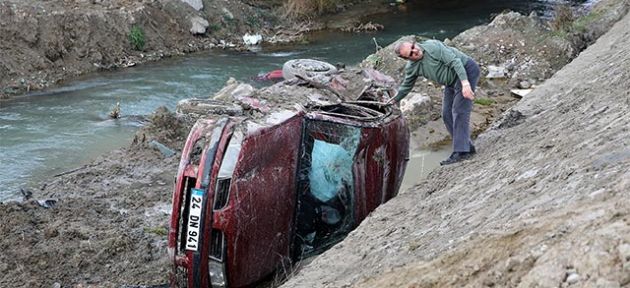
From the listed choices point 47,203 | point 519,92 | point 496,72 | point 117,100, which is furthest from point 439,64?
point 117,100

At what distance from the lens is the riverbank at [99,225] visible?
6711mm

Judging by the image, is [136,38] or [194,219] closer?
[194,219]

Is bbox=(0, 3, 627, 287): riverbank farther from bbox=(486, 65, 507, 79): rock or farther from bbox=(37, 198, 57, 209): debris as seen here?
bbox=(486, 65, 507, 79): rock

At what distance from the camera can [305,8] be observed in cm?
2309

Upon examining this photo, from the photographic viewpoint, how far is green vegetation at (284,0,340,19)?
75.3ft

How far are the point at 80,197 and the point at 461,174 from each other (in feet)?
15.9

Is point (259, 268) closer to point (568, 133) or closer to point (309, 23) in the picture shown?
point (568, 133)

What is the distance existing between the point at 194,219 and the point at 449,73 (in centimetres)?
278

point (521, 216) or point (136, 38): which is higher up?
point (521, 216)

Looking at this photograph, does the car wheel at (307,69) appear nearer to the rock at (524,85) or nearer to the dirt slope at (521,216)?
the dirt slope at (521,216)

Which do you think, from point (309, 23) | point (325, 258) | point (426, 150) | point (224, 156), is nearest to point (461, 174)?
point (325, 258)

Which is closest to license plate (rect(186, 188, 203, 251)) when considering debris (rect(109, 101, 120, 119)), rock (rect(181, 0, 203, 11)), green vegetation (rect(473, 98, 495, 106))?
green vegetation (rect(473, 98, 495, 106))

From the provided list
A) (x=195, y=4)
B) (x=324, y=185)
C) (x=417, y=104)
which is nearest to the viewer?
(x=324, y=185)

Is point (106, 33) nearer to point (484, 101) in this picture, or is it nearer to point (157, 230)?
point (484, 101)
